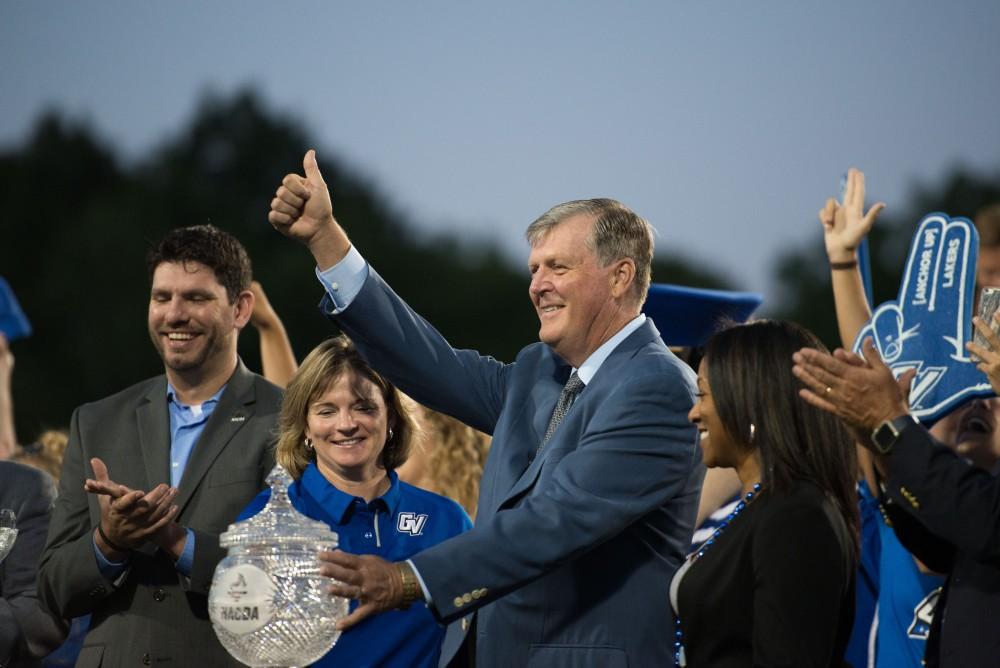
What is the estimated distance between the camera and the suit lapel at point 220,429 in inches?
168

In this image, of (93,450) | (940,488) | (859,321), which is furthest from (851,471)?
(93,450)

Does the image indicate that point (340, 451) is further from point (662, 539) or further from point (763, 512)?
point (763, 512)

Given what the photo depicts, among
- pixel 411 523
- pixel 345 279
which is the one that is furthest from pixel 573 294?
pixel 411 523

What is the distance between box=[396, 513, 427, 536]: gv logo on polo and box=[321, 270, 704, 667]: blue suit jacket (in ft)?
1.06

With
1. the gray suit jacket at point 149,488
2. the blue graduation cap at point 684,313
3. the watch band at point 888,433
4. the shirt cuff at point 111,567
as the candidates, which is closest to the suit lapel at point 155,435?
the gray suit jacket at point 149,488

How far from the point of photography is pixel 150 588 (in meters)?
4.18

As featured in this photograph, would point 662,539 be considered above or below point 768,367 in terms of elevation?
below

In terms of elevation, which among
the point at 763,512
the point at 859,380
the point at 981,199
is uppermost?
Result: the point at 859,380

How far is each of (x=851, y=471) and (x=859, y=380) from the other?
0.76 ft

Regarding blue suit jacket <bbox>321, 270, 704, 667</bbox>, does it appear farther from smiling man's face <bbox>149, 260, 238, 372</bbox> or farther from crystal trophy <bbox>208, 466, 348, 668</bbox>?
smiling man's face <bbox>149, 260, 238, 372</bbox>

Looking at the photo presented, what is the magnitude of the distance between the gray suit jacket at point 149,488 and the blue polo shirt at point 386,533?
17 cm

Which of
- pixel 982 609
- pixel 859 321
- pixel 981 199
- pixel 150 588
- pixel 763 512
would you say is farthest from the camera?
pixel 981 199

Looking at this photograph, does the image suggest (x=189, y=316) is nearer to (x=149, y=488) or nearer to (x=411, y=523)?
(x=149, y=488)

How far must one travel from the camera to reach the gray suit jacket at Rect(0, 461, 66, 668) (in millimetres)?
4344
